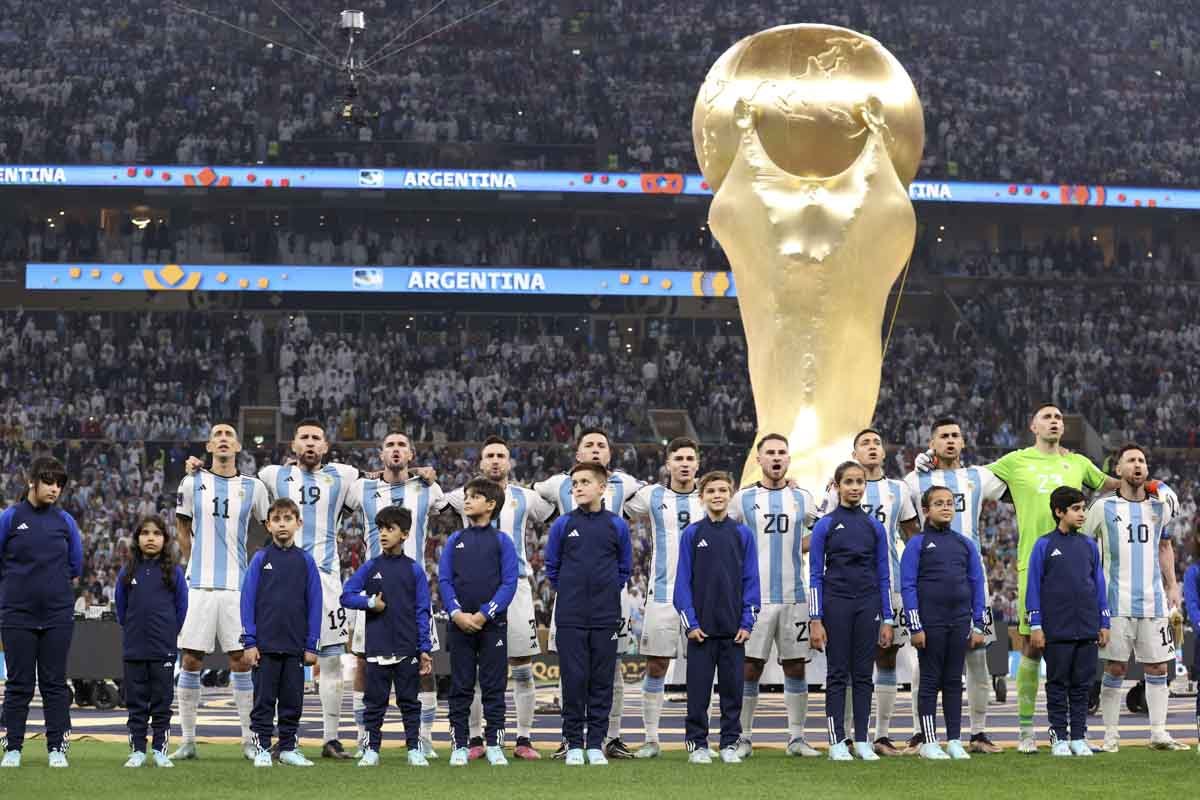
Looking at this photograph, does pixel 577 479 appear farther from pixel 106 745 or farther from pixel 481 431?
pixel 481 431

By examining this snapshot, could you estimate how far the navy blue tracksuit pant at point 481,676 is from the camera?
9977 millimetres

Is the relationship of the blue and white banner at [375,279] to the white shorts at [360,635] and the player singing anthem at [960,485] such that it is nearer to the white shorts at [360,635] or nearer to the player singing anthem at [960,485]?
the player singing anthem at [960,485]

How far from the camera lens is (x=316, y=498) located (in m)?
11.2

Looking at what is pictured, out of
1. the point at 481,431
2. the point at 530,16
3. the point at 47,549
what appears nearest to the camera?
the point at 47,549

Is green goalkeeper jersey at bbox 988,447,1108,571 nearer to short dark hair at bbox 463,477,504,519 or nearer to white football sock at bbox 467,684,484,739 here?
short dark hair at bbox 463,477,504,519

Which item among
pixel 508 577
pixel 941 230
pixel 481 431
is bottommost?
pixel 508 577

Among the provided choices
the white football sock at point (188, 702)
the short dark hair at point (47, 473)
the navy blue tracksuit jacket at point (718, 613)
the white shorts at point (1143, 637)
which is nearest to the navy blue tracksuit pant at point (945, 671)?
the navy blue tracksuit jacket at point (718, 613)

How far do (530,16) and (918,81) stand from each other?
33.2 feet

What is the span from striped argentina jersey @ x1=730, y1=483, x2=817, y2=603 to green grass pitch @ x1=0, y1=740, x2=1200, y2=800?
110 centimetres

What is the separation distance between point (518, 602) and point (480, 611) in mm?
826

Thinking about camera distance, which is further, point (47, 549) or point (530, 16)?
point (530, 16)

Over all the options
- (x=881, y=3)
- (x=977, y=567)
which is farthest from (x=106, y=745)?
(x=881, y=3)

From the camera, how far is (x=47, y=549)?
9938mm

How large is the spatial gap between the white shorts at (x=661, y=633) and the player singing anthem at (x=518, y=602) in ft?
2.22
